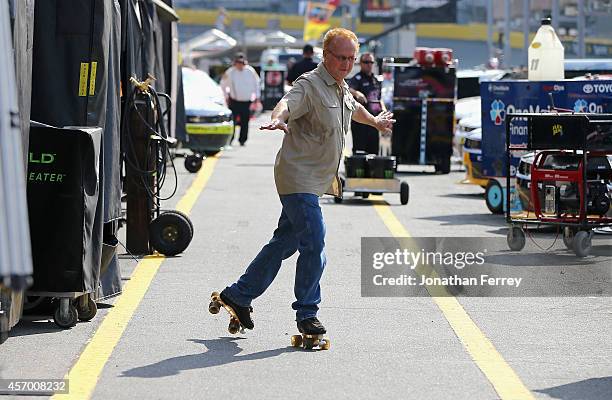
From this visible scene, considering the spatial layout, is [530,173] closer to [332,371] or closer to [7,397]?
[332,371]

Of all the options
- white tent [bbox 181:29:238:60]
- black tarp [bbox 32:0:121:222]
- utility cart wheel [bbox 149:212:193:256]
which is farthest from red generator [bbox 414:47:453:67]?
white tent [bbox 181:29:238:60]

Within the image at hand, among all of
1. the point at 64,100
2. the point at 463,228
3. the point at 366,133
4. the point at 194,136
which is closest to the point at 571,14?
the point at 194,136

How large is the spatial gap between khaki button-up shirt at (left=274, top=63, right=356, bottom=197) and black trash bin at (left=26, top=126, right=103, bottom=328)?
1.13 meters

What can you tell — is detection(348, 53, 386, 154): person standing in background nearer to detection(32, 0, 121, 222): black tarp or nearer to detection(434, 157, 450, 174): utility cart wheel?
detection(434, 157, 450, 174): utility cart wheel

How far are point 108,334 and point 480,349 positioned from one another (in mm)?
2180

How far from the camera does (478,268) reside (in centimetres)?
1190

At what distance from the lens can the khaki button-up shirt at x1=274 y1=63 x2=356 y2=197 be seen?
8.37 m

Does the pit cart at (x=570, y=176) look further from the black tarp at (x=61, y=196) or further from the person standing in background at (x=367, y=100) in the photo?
the person standing in background at (x=367, y=100)

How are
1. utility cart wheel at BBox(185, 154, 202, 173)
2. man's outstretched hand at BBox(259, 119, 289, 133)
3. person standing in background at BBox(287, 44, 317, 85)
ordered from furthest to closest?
person standing in background at BBox(287, 44, 317, 85) → utility cart wheel at BBox(185, 154, 202, 173) → man's outstretched hand at BBox(259, 119, 289, 133)

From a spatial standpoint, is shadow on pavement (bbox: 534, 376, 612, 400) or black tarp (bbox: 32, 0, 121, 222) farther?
black tarp (bbox: 32, 0, 121, 222)

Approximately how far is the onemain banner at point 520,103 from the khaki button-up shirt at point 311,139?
656 cm

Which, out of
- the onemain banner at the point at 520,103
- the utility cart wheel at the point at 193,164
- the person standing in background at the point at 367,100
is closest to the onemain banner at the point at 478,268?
the onemain banner at the point at 520,103

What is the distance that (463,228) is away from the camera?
1498 cm

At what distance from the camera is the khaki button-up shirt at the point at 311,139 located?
8.37m
